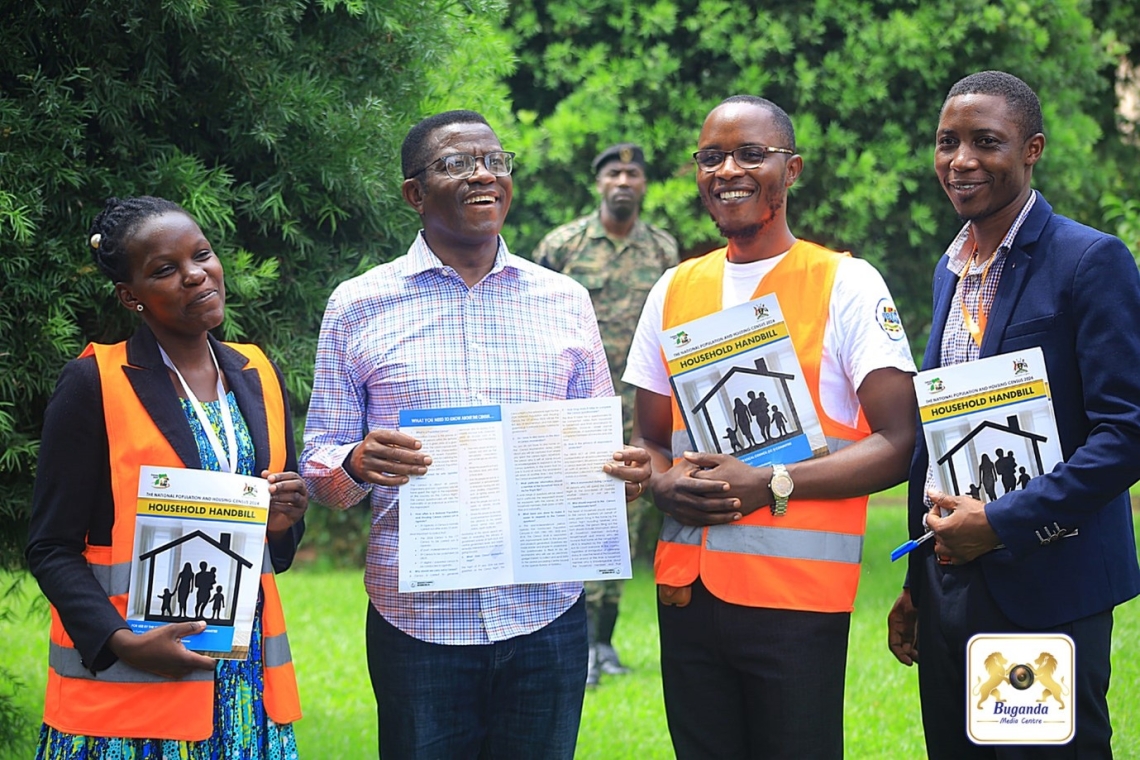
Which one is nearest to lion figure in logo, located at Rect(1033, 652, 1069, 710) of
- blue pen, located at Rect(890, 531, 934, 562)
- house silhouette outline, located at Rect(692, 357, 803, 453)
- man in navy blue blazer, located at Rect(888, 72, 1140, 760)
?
man in navy blue blazer, located at Rect(888, 72, 1140, 760)

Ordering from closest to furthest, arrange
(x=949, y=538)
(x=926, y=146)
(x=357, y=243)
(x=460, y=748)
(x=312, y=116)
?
(x=949, y=538) < (x=460, y=748) < (x=312, y=116) < (x=357, y=243) < (x=926, y=146)

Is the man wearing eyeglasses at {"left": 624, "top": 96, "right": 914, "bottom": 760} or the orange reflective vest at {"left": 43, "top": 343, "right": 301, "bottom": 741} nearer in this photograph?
the orange reflective vest at {"left": 43, "top": 343, "right": 301, "bottom": 741}

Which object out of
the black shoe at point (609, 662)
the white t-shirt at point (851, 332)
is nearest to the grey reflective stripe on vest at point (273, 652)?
the white t-shirt at point (851, 332)

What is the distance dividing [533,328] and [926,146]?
23.1ft

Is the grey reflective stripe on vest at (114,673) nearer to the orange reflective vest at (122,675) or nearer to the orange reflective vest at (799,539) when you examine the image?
the orange reflective vest at (122,675)

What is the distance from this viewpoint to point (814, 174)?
32.8ft

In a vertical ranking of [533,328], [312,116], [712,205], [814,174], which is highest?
[814,174]

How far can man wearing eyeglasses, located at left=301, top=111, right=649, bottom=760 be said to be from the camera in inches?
141

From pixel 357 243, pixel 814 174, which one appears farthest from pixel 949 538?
pixel 814 174

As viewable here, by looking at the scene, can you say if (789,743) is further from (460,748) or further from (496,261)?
(496,261)

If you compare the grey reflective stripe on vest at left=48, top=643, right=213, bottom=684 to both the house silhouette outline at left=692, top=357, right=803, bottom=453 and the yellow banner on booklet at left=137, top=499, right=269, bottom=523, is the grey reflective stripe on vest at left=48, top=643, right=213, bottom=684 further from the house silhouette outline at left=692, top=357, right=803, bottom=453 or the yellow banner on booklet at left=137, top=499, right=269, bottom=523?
the house silhouette outline at left=692, top=357, right=803, bottom=453

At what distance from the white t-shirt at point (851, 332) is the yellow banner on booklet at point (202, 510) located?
1.50 m

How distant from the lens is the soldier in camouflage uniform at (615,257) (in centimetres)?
805

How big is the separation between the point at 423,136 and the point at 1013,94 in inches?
66.7
